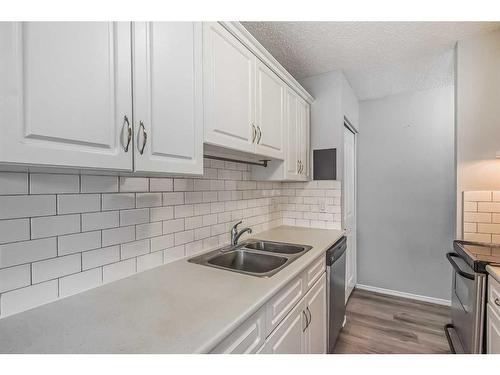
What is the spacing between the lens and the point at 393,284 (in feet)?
10.2

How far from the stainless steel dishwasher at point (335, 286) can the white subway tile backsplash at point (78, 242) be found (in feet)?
4.87

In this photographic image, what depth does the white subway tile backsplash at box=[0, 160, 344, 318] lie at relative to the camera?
861 millimetres

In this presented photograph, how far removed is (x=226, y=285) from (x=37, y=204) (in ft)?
2.56

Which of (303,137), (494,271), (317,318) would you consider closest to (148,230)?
(317,318)

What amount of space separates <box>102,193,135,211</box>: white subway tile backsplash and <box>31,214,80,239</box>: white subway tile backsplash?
0.40 feet

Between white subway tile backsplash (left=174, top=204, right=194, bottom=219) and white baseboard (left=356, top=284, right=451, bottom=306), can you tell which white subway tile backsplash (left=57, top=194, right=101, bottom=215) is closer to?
white subway tile backsplash (left=174, top=204, right=194, bottom=219)

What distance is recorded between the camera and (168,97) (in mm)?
1008

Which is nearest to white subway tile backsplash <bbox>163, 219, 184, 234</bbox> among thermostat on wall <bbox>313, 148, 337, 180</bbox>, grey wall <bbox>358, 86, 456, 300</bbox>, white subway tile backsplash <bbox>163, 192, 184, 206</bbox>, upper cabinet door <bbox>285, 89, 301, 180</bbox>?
white subway tile backsplash <bbox>163, 192, 184, 206</bbox>

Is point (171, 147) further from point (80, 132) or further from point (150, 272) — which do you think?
point (150, 272)

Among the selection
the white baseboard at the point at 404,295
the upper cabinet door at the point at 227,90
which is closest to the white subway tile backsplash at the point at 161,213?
the upper cabinet door at the point at 227,90

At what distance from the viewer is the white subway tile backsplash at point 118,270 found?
1112 millimetres

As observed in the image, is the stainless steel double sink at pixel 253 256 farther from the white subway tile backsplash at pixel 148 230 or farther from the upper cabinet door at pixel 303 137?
the upper cabinet door at pixel 303 137

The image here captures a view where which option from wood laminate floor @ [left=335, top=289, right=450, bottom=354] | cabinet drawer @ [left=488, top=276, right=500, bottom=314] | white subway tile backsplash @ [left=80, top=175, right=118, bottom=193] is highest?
white subway tile backsplash @ [left=80, top=175, right=118, bottom=193]
